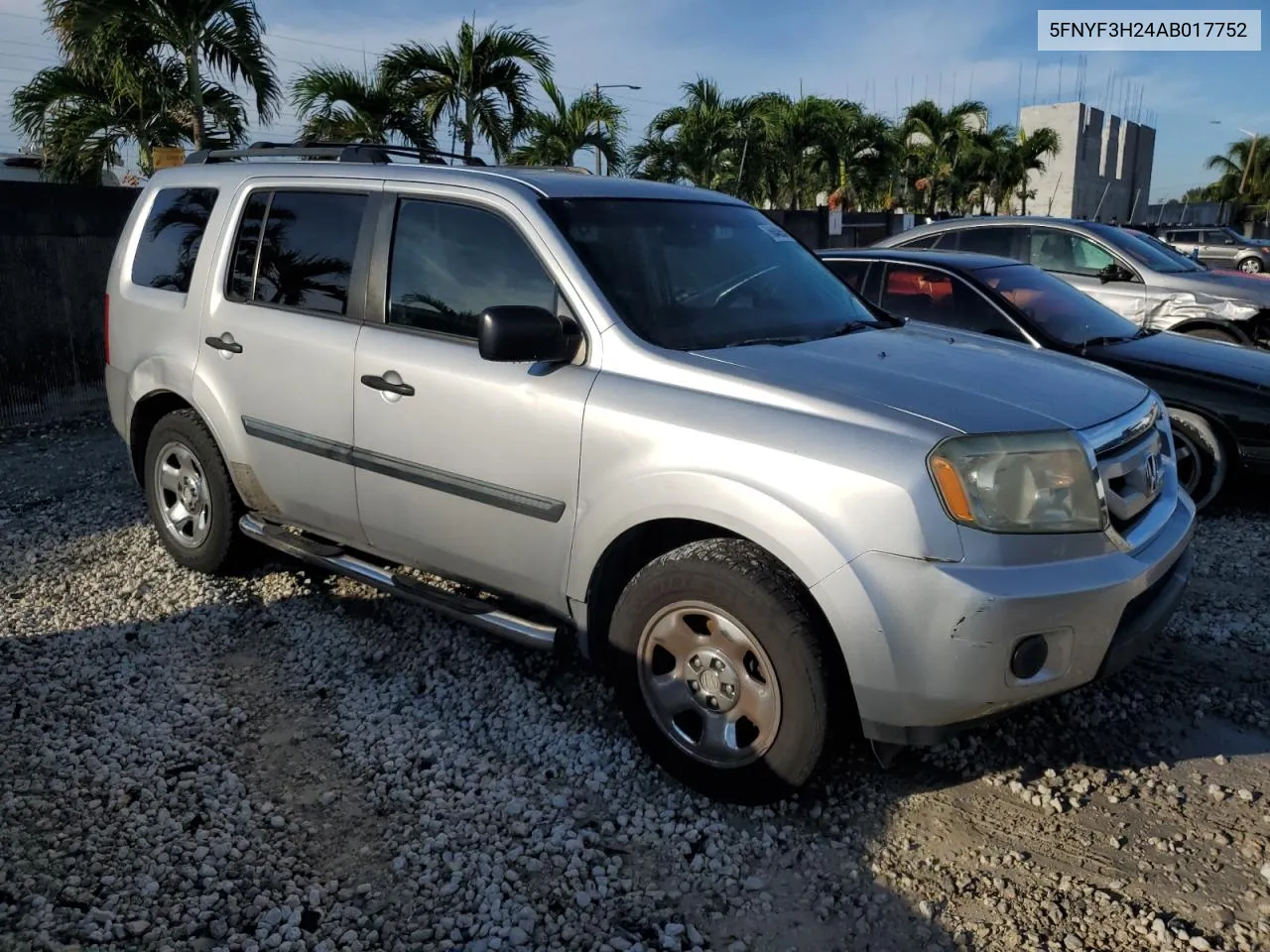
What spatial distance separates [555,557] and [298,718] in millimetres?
1180

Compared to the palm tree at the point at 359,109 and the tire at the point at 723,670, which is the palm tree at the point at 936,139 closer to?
the palm tree at the point at 359,109

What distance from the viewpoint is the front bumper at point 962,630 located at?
2668 millimetres

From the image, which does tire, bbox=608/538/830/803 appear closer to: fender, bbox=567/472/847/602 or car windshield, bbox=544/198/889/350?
fender, bbox=567/472/847/602

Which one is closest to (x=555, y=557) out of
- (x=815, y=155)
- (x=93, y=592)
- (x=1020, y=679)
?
(x=1020, y=679)

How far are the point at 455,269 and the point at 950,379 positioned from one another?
1801 mm

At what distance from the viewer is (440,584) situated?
4781mm

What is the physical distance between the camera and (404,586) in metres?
3.96

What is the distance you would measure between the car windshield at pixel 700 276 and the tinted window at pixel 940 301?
7.25 feet

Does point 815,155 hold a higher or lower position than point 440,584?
higher

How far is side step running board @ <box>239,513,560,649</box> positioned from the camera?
3.53 metres

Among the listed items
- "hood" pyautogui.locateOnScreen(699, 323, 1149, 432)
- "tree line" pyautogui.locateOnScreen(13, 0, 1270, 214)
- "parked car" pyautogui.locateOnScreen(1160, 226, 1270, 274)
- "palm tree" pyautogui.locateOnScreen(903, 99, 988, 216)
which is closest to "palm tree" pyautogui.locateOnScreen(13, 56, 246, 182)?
"tree line" pyautogui.locateOnScreen(13, 0, 1270, 214)

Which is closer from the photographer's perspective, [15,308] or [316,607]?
[316,607]

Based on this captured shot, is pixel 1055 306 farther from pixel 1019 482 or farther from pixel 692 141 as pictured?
pixel 692 141

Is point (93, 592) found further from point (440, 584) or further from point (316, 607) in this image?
point (440, 584)
